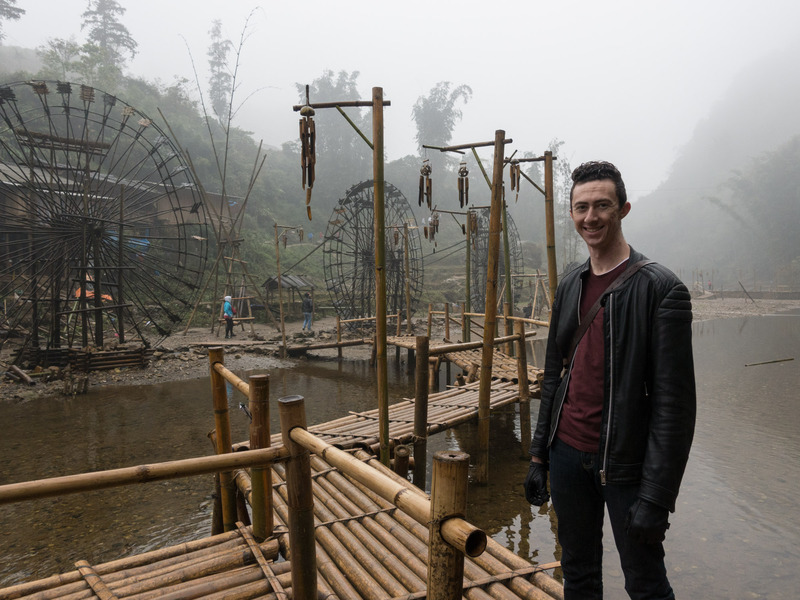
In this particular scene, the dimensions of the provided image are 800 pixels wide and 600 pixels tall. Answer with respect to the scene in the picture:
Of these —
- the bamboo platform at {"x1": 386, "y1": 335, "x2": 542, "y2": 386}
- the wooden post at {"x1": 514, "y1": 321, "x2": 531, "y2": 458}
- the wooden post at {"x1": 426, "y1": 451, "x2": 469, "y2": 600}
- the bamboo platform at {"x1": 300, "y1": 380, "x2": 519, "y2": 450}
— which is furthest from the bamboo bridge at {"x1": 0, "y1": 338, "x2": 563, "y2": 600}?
the bamboo platform at {"x1": 386, "y1": 335, "x2": 542, "y2": 386}

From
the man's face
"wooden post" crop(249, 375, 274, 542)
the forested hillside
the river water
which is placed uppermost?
the forested hillside

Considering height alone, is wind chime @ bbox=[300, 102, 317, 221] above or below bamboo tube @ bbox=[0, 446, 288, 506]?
above

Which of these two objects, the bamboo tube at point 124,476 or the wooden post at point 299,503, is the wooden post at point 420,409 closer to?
the wooden post at point 299,503

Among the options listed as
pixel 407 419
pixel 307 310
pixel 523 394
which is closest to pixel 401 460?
pixel 407 419

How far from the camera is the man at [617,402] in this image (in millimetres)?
1454

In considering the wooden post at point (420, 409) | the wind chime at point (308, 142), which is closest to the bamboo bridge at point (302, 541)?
the wooden post at point (420, 409)

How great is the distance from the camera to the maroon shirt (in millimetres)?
1639

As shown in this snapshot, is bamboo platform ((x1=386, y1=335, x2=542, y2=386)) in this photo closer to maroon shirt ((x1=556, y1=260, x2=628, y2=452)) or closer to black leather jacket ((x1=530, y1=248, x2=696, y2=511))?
maroon shirt ((x1=556, y1=260, x2=628, y2=452))

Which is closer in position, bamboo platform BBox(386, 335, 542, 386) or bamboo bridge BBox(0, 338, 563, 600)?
bamboo bridge BBox(0, 338, 563, 600)

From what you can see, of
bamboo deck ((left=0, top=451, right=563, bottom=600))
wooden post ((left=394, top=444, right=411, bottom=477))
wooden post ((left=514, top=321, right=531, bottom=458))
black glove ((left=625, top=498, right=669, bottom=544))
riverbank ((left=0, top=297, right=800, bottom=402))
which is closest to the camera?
black glove ((left=625, top=498, right=669, bottom=544))

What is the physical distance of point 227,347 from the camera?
12.7 m

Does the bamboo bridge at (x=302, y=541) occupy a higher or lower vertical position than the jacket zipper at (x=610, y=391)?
lower

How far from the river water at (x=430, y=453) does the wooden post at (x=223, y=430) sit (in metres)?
1.26

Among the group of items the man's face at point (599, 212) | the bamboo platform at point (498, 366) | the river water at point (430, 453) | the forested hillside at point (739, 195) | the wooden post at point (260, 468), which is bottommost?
the river water at point (430, 453)
